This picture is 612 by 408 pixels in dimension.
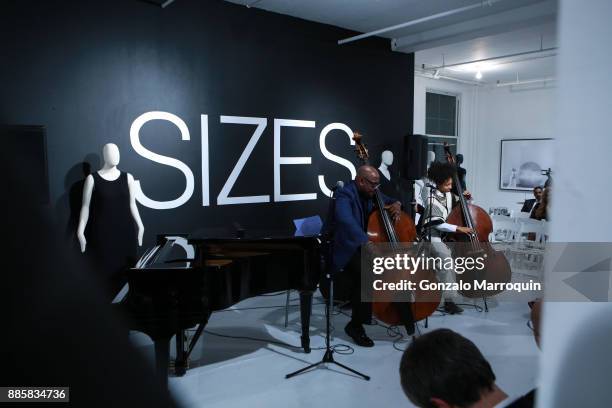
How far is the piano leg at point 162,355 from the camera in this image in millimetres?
3049

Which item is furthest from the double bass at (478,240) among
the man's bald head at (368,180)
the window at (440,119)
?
the window at (440,119)

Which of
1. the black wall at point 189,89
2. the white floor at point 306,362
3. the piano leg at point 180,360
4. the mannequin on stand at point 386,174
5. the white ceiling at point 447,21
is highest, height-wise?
the white ceiling at point 447,21

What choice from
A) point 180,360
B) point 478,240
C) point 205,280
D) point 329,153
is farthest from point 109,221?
point 478,240

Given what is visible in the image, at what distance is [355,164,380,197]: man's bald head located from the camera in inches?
160

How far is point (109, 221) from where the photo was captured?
4277 mm

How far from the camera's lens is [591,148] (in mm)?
560

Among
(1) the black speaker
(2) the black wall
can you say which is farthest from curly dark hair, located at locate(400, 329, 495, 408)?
(1) the black speaker

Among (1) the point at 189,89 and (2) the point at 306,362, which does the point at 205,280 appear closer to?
(2) the point at 306,362

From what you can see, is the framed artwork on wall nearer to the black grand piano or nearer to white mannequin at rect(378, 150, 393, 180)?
white mannequin at rect(378, 150, 393, 180)

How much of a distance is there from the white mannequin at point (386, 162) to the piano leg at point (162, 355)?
4756mm

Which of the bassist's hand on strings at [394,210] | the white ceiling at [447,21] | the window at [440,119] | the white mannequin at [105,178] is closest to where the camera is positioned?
the bassist's hand on strings at [394,210]

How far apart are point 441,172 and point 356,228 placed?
1.42 m

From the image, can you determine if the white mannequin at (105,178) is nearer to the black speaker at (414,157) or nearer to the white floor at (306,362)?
the white floor at (306,362)

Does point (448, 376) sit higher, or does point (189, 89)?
point (189, 89)
